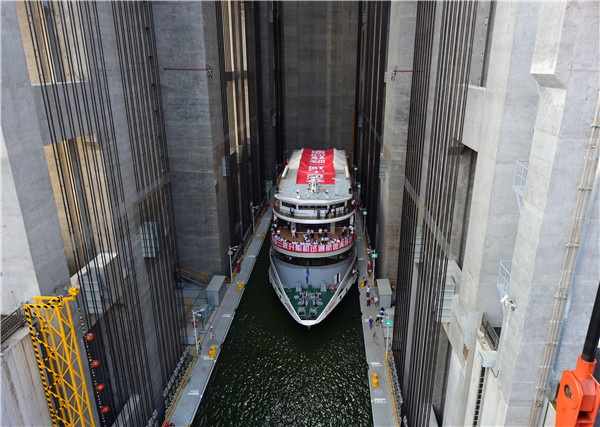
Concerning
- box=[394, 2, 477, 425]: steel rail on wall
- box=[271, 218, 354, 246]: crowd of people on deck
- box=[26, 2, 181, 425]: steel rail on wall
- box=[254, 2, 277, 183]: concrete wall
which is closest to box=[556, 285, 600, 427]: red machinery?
box=[394, 2, 477, 425]: steel rail on wall

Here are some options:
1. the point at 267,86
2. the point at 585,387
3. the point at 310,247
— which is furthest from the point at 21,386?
the point at 267,86

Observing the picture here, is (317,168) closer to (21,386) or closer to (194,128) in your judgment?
(194,128)

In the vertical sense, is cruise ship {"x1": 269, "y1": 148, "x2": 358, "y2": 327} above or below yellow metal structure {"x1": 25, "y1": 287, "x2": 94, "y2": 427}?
below

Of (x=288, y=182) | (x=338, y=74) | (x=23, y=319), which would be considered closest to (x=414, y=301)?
(x=23, y=319)

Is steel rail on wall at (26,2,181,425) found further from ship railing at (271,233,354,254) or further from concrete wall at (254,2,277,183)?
concrete wall at (254,2,277,183)

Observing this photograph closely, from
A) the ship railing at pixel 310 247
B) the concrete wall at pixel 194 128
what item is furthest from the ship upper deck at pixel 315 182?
the concrete wall at pixel 194 128

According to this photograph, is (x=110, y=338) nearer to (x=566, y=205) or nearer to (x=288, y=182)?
(x=566, y=205)
